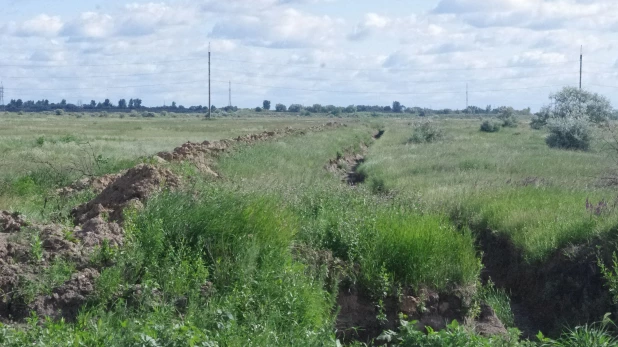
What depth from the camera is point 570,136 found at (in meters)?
41.5

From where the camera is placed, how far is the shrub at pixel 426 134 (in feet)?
168

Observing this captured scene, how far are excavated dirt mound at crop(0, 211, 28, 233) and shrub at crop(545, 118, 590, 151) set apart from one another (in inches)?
1376

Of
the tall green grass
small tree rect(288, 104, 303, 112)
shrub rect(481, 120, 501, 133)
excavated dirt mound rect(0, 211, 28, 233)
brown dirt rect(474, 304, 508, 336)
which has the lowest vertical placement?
brown dirt rect(474, 304, 508, 336)

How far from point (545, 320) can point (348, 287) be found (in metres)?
3.31

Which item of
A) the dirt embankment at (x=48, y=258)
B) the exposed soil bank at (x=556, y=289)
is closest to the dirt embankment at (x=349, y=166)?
the exposed soil bank at (x=556, y=289)

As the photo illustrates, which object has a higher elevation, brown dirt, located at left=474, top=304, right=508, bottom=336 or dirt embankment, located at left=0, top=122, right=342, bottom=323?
dirt embankment, located at left=0, top=122, right=342, bottom=323

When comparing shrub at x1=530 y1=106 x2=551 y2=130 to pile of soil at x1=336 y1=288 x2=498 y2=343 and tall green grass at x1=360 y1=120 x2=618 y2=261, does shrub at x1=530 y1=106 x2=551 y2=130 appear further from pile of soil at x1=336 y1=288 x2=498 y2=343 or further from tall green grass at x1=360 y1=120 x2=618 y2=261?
pile of soil at x1=336 y1=288 x2=498 y2=343

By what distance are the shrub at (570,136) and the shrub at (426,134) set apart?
32.1 feet

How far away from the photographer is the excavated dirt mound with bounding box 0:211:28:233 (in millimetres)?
9219

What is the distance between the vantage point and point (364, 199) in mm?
13945

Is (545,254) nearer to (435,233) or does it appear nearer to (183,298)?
(435,233)

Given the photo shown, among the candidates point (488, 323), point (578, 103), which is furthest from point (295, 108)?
point (488, 323)

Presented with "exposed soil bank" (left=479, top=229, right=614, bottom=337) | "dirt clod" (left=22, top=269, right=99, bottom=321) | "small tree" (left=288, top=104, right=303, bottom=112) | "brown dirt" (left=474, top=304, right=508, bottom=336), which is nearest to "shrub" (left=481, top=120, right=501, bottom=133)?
"exposed soil bank" (left=479, top=229, right=614, bottom=337)

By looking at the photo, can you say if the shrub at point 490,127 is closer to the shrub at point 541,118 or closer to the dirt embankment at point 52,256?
the shrub at point 541,118
